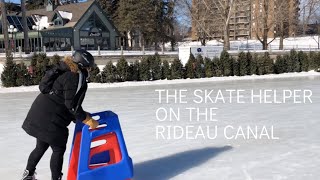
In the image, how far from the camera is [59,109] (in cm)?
366

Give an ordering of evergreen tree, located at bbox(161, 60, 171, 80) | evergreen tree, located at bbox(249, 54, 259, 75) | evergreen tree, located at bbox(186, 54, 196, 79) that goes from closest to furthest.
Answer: evergreen tree, located at bbox(161, 60, 171, 80) → evergreen tree, located at bbox(186, 54, 196, 79) → evergreen tree, located at bbox(249, 54, 259, 75)

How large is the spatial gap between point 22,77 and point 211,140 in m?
12.9

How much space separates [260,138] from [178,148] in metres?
1.43

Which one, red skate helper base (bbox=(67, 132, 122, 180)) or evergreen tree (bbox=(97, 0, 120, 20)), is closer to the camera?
red skate helper base (bbox=(67, 132, 122, 180))

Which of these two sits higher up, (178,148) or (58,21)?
(58,21)

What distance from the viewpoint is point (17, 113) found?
9.54 m

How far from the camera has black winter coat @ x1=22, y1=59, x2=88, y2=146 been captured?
11.4 feet

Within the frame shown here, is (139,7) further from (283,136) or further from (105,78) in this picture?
(283,136)

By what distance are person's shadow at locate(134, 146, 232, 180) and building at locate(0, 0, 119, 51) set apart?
38.4m

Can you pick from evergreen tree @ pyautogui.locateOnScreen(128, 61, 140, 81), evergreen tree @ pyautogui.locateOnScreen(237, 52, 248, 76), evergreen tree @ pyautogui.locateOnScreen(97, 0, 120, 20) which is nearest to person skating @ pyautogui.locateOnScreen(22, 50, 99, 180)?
evergreen tree @ pyautogui.locateOnScreen(128, 61, 140, 81)

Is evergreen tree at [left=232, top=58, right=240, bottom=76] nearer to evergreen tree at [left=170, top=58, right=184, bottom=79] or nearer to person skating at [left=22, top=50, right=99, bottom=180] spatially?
evergreen tree at [left=170, top=58, right=184, bottom=79]

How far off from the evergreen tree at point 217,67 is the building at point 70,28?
25166 millimetres

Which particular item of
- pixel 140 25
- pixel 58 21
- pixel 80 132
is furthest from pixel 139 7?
pixel 80 132

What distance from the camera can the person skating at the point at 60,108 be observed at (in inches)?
137
